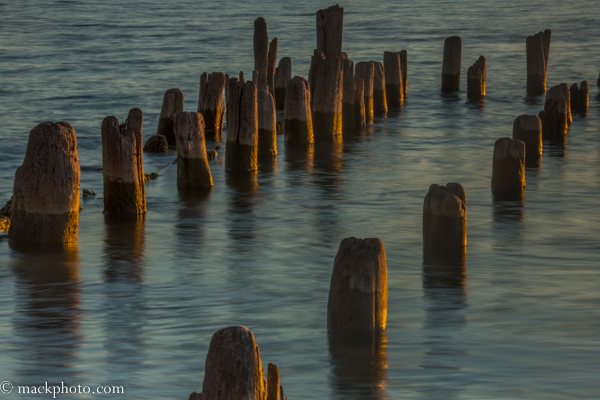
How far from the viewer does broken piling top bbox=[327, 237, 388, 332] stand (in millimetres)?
6488

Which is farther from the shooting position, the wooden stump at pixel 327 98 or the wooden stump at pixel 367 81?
the wooden stump at pixel 367 81

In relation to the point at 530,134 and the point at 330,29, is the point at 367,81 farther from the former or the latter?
the point at 530,134

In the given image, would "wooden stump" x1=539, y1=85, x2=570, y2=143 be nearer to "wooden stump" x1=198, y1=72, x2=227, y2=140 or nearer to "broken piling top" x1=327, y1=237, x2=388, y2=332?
"wooden stump" x1=198, y1=72, x2=227, y2=140

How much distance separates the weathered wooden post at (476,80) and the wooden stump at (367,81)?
477 centimetres

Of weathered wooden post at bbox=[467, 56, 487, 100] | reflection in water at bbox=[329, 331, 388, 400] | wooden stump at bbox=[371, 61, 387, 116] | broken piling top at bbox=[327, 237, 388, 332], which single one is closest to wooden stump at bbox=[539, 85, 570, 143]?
wooden stump at bbox=[371, 61, 387, 116]

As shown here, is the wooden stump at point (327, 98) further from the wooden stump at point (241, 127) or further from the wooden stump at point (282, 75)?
the wooden stump at point (282, 75)

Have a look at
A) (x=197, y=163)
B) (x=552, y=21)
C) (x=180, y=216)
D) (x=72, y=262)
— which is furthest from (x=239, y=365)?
(x=552, y=21)

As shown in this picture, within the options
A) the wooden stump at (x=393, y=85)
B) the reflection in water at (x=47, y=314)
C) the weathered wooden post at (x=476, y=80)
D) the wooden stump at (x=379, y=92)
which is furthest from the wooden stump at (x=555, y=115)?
the reflection in water at (x=47, y=314)

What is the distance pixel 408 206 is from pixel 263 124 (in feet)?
10.6

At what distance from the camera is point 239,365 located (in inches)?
170

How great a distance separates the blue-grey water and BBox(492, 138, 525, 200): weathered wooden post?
33cm

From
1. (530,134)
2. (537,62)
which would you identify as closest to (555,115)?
(530,134)

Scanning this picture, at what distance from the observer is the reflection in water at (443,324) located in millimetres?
6699

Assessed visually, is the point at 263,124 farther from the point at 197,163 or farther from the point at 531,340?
the point at 531,340
